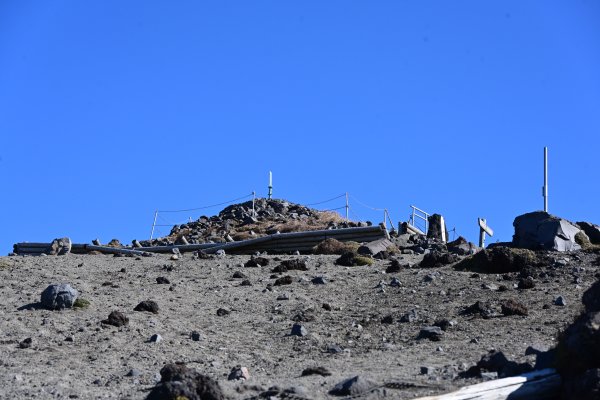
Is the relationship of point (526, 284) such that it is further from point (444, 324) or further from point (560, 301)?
point (444, 324)

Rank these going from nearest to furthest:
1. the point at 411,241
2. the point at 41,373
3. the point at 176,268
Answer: the point at 41,373
the point at 176,268
the point at 411,241

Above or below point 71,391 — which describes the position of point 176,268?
above

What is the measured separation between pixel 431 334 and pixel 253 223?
28730 millimetres

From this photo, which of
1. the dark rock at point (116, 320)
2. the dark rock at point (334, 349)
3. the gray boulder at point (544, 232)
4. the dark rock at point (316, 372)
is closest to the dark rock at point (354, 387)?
the dark rock at point (316, 372)

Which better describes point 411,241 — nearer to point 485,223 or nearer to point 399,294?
point 485,223

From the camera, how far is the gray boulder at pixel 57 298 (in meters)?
16.8

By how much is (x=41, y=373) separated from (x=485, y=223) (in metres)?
21.0

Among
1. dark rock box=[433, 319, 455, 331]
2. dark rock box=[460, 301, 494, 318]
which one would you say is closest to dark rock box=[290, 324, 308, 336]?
dark rock box=[433, 319, 455, 331]

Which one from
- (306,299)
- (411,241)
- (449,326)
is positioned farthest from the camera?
(411,241)

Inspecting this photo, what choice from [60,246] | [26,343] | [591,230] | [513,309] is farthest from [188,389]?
[60,246]

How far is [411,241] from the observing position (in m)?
30.8

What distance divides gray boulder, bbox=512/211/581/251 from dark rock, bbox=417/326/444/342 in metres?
9.77

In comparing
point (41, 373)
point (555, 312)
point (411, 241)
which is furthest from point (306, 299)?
point (411, 241)

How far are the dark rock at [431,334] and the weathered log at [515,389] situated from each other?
4802 millimetres
